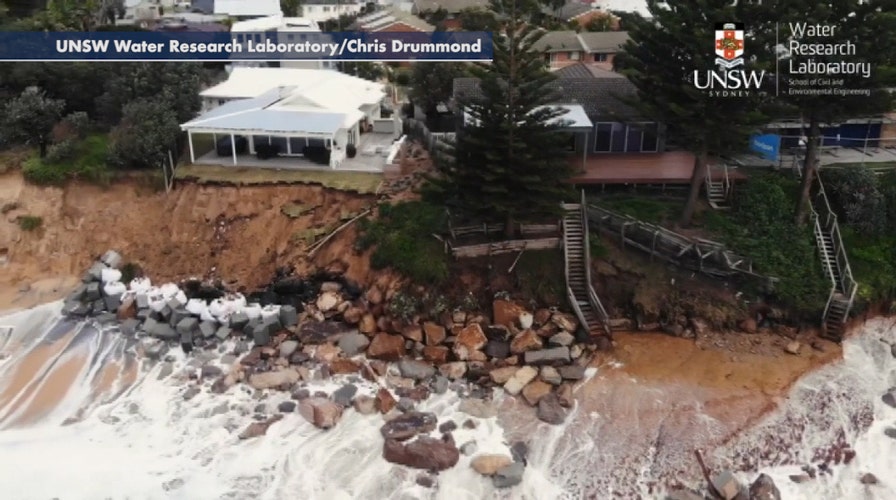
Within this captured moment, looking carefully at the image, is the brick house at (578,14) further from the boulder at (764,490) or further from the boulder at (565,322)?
the boulder at (764,490)

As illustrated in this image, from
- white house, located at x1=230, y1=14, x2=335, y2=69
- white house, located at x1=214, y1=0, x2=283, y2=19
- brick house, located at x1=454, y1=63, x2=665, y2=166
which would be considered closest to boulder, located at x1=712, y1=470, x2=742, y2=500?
brick house, located at x1=454, y1=63, x2=665, y2=166

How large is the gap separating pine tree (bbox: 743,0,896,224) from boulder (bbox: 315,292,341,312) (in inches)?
570

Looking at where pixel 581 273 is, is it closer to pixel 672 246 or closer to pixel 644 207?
pixel 672 246

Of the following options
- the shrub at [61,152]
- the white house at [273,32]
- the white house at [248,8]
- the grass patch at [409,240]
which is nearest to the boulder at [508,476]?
the grass patch at [409,240]

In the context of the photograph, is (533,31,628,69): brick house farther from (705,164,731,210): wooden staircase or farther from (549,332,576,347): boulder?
(549,332,576,347): boulder

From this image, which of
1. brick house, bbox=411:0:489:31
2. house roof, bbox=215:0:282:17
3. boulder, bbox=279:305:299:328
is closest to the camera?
boulder, bbox=279:305:299:328

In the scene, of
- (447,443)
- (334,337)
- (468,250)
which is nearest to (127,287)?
(334,337)

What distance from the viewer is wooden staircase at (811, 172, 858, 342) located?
18844 mm

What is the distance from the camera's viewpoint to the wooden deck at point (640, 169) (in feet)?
74.0

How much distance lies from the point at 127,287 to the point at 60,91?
40.5 ft

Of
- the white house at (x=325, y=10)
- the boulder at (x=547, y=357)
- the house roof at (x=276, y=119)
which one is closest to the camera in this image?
the boulder at (x=547, y=357)

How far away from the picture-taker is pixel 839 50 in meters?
18.7

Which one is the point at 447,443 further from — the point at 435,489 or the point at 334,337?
the point at 334,337

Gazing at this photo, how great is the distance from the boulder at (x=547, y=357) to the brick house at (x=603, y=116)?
Answer: 27.3 ft
